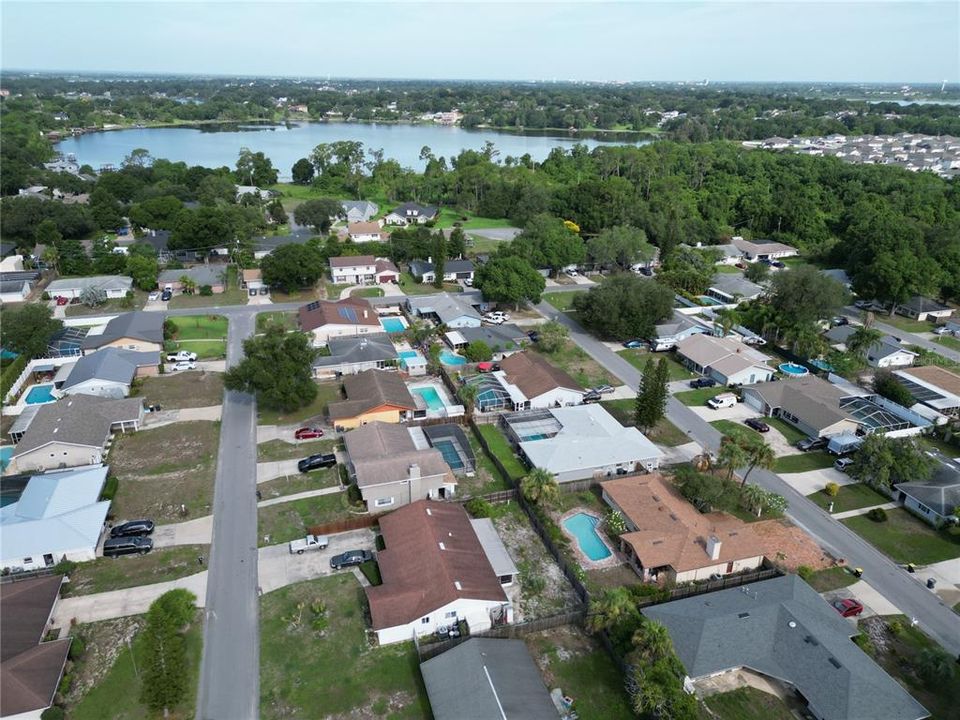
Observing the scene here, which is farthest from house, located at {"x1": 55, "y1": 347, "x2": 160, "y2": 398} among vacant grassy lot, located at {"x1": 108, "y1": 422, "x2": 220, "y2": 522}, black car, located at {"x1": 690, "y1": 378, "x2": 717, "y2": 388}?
black car, located at {"x1": 690, "y1": 378, "x2": 717, "y2": 388}

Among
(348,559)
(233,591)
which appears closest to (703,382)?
(348,559)

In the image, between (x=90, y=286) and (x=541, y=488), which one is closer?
(x=541, y=488)

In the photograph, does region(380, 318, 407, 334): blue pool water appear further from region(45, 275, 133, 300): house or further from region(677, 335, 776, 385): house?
region(45, 275, 133, 300): house

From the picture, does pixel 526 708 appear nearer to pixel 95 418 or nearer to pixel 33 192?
pixel 95 418

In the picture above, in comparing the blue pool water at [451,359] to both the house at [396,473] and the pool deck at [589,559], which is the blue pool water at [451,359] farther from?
the pool deck at [589,559]

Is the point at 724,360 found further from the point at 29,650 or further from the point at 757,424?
the point at 29,650

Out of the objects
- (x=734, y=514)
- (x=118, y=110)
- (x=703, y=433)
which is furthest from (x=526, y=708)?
(x=118, y=110)
